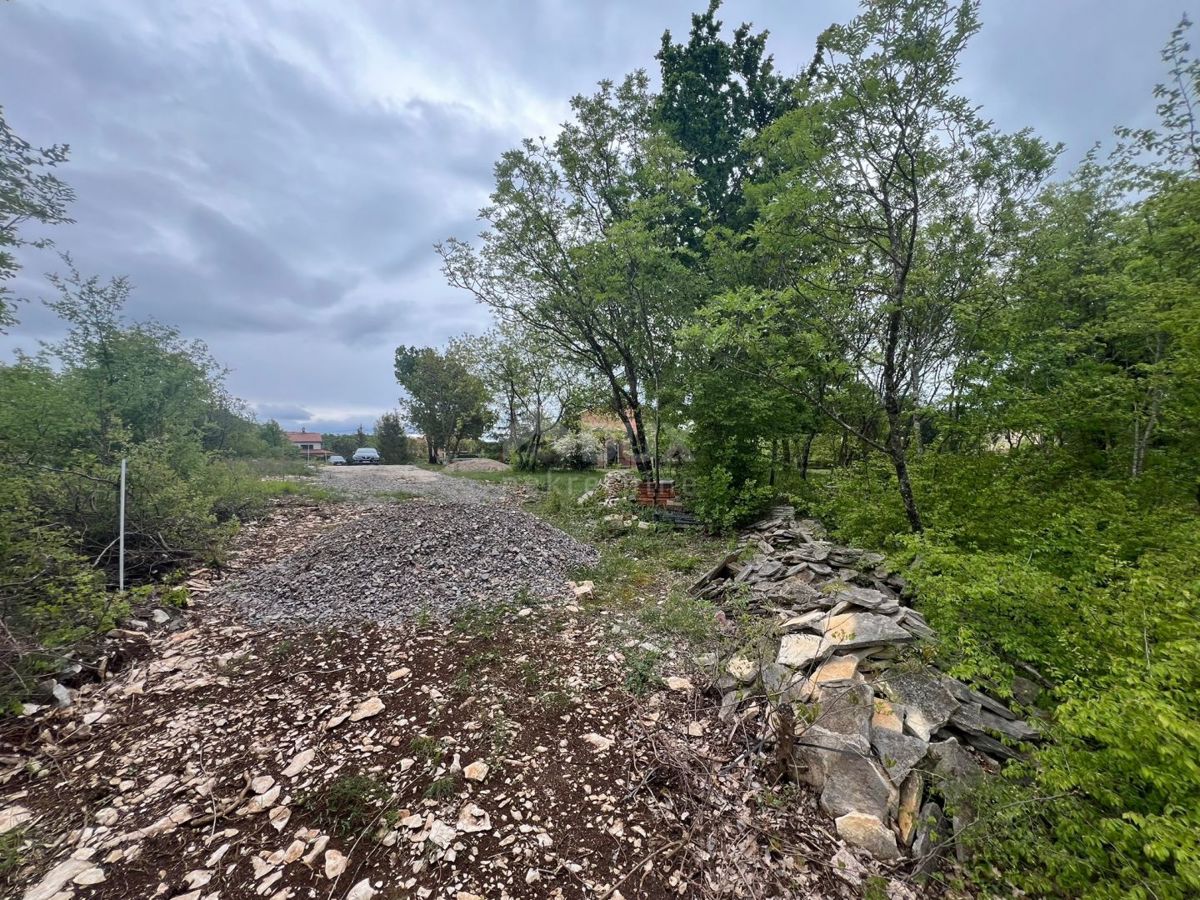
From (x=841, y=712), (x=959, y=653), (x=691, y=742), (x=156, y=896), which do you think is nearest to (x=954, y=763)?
(x=841, y=712)

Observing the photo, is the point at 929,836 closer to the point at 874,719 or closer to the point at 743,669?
the point at 874,719

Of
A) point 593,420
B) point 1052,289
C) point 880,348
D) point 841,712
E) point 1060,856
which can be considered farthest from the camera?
point 593,420

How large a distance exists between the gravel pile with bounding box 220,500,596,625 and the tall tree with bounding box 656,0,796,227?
9.40 metres

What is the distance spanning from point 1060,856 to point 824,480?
6.45m

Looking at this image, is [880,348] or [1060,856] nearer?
[1060,856]

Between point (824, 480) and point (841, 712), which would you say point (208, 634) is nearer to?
point (841, 712)

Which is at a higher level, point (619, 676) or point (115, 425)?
point (115, 425)

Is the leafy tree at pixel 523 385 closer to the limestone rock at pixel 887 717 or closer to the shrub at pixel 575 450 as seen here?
the shrub at pixel 575 450

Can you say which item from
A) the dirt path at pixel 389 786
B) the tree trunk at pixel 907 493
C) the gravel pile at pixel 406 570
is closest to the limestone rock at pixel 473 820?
the dirt path at pixel 389 786

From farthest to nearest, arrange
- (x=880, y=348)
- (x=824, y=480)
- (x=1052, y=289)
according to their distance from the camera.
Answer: (x=824, y=480) → (x=880, y=348) → (x=1052, y=289)

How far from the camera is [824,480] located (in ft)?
24.7

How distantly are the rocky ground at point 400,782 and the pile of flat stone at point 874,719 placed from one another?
0.15 meters

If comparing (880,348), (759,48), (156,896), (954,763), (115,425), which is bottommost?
(156,896)

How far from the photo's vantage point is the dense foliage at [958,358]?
5.75 ft
